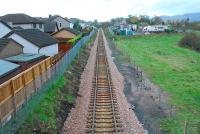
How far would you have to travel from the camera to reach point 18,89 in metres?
16.9

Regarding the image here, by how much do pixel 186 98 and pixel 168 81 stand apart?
21.9 feet

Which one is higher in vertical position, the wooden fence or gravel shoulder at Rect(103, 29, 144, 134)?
the wooden fence

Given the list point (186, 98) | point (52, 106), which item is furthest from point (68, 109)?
point (186, 98)

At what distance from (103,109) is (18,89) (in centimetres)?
643

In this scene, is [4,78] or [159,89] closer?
[4,78]

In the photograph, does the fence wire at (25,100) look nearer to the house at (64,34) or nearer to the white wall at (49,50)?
the white wall at (49,50)

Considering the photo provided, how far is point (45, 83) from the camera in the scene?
22.7m

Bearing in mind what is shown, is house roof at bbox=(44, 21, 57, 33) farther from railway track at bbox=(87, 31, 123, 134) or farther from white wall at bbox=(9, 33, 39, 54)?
railway track at bbox=(87, 31, 123, 134)

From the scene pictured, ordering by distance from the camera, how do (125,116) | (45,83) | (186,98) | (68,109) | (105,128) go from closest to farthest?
(105,128) < (125,116) < (68,109) < (45,83) < (186,98)

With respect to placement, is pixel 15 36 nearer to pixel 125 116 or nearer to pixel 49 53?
pixel 49 53

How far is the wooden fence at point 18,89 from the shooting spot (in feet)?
48.6

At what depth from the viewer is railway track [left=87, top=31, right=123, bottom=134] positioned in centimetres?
1762

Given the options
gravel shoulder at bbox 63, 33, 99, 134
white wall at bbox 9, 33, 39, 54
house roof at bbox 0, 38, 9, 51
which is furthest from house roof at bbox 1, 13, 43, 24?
gravel shoulder at bbox 63, 33, 99, 134

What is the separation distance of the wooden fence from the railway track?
402 cm
